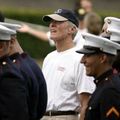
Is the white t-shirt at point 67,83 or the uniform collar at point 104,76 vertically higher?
the uniform collar at point 104,76

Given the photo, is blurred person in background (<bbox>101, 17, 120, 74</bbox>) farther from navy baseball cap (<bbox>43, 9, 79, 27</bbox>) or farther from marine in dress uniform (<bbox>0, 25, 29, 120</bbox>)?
marine in dress uniform (<bbox>0, 25, 29, 120</bbox>)

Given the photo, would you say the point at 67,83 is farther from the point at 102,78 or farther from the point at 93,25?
the point at 93,25

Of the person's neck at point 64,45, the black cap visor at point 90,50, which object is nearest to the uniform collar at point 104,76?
the black cap visor at point 90,50

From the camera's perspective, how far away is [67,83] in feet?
26.9

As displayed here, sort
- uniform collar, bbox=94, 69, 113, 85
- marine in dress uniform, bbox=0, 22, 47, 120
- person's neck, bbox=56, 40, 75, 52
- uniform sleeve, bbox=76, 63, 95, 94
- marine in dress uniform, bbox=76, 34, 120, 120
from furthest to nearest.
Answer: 1. person's neck, bbox=56, 40, 75, 52
2. uniform sleeve, bbox=76, 63, 95, 94
3. marine in dress uniform, bbox=0, 22, 47, 120
4. uniform collar, bbox=94, 69, 113, 85
5. marine in dress uniform, bbox=76, 34, 120, 120

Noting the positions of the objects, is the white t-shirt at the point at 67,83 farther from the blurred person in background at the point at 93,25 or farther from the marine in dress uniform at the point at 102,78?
the blurred person in background at the point at 93,25

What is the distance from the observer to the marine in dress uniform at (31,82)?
6896 mm

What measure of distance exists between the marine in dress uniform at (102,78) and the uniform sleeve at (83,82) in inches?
48.8

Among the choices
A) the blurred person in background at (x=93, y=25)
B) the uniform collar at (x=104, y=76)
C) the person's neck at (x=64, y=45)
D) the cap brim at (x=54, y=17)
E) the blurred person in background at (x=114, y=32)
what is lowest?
the blurred person in background at (x=93, y=25)

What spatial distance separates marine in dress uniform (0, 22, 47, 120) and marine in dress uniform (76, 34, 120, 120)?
0.52 m

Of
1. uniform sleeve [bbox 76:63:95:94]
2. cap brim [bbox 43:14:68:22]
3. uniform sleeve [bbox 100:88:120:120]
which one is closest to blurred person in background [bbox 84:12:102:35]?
cap brim [bbox 43:14:68:22]

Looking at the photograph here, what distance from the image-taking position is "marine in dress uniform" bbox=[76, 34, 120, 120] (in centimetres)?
648

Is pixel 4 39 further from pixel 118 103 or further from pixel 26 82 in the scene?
pixel 118 103

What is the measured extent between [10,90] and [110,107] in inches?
34.1
